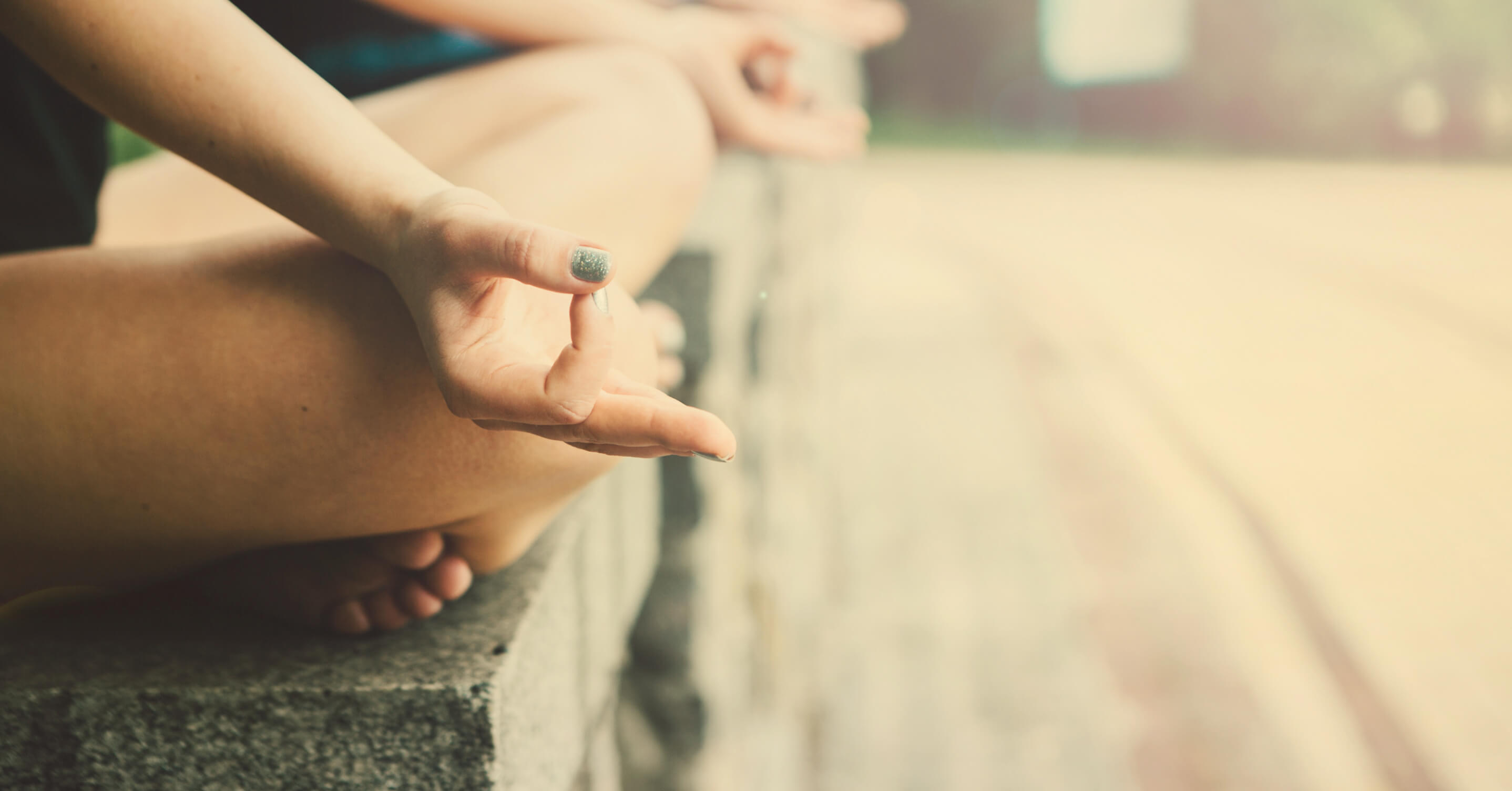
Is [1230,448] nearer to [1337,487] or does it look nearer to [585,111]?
[1337,487]

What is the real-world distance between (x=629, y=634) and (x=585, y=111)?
1.97 ft

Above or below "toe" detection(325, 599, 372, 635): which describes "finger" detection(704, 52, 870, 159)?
above

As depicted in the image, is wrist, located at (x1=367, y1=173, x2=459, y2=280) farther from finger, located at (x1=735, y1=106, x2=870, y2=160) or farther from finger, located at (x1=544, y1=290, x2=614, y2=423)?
finger, located at (x1=735, y1=106, x2=870, y2=160)

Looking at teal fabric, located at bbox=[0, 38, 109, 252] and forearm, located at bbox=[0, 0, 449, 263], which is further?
teal fabric, located at bbox=[0, 38, 109, 252]

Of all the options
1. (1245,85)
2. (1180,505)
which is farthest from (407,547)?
(1245,85)

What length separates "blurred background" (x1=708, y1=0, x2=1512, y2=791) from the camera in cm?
245

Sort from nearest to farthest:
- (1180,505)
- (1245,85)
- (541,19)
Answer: (541,19)
(1180,505)
(1245,85)

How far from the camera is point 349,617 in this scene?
1.63ft

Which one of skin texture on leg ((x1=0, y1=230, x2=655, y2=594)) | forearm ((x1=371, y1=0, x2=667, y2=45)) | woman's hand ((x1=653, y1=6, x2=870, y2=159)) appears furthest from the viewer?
woman's hand ((x1=653, y1=6, x2=870, y2=159))

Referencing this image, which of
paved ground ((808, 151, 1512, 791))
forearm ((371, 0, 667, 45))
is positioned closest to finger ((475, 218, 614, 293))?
forearm ((371, 0, 667, 45))

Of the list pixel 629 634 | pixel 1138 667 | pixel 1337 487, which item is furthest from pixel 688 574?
pixel 1337 487

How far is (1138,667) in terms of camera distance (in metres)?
2.77

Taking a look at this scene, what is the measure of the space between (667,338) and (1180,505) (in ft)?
10.9

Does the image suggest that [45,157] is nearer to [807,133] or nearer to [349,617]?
[349,617]
